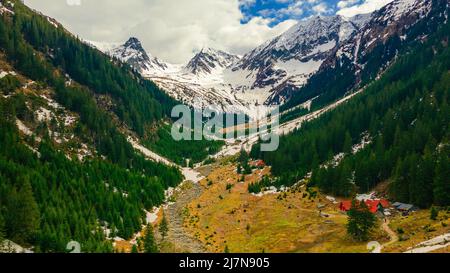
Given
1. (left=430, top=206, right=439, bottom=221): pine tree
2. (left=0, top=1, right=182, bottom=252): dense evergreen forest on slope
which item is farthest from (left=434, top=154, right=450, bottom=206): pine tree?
(left=0, top=1, right=182, bottom=252): dense evergreen forest on slope

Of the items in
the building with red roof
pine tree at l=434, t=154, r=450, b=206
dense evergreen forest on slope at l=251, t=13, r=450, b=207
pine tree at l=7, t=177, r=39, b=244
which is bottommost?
pine tree at l=7, t=177, r=39, b=244

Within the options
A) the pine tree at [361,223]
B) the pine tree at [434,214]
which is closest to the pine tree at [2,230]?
the pine tree at [361,223]

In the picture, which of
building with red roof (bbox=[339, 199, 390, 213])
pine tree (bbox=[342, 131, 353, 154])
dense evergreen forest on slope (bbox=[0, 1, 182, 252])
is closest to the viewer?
dense evergreen forest on slope (bbox=[0, 1, 182, 252])

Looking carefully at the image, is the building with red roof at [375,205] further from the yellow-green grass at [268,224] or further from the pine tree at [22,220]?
the pine tree at [22,220]

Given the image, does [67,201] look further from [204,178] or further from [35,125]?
[204,178]

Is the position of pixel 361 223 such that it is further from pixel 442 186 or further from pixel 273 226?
pixel 273 226

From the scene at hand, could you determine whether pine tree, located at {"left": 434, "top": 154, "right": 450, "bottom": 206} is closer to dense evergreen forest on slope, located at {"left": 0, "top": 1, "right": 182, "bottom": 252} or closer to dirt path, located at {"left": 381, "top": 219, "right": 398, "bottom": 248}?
dirt path, located at {"left": 381, "top": 219, "right": 398, "bottom": 248}
